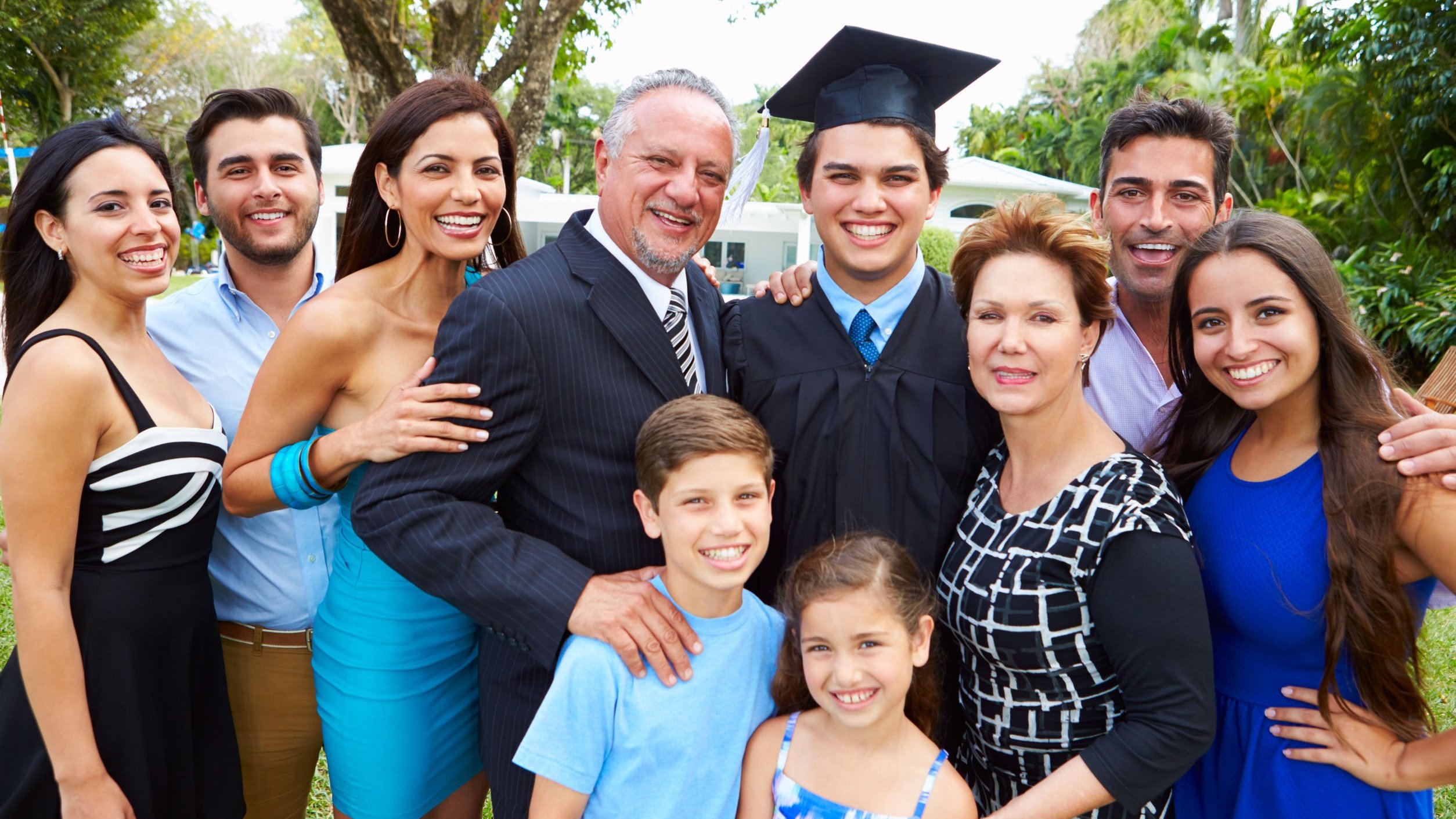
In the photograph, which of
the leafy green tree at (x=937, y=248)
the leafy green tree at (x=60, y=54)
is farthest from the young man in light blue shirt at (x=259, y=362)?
the leafy green tree at (x=60, y=54)

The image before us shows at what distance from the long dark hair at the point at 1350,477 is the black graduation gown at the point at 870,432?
55cm

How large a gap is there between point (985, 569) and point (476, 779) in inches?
61.6

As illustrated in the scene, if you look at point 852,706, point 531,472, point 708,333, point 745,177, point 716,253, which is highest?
point 716,253

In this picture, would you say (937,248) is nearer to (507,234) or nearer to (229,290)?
(507,234)

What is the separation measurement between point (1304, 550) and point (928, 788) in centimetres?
→ 94

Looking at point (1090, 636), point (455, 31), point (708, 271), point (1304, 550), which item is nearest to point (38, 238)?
point (708, 271)

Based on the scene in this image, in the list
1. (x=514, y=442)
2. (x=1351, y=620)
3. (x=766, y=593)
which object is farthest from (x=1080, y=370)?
(x=514, y=442)

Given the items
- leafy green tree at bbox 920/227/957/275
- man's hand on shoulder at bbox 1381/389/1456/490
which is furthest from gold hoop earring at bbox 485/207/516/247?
leafy green tree at bbox 920/227/957/275

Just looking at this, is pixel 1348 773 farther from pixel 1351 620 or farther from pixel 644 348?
pixel 644 348

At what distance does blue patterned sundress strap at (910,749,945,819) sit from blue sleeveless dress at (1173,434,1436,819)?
0.71m

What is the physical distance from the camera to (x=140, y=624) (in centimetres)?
229

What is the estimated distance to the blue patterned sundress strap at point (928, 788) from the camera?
1907mm

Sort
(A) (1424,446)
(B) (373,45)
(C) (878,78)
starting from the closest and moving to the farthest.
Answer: (A) (1424,446)
(C) (878,78)
(B) (373,45)

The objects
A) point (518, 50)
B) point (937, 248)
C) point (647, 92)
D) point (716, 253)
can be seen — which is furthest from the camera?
point (716, 253)
